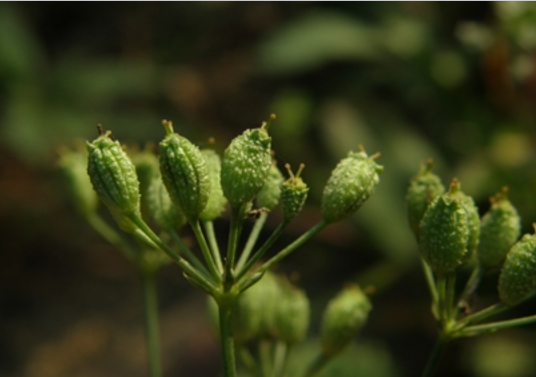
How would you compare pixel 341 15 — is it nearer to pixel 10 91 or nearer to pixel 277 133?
pixel 277 133

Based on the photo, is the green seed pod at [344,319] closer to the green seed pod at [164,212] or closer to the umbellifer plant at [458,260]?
the umbellifer plant at [458,260]

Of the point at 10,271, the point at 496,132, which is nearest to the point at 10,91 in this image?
the point at 10,271

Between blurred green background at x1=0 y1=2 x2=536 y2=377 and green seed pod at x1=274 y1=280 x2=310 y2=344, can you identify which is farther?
blurred green background at x1=0 y1=2 x2=536 y2=377

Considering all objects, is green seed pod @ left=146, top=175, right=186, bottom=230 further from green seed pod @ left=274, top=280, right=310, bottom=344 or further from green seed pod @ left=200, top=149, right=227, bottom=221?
green seed pod @ left=274, top=280, right=310, bottom=344

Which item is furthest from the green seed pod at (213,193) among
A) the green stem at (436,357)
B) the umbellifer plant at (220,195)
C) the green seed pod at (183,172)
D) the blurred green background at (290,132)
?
the blurred green background at (290,132)

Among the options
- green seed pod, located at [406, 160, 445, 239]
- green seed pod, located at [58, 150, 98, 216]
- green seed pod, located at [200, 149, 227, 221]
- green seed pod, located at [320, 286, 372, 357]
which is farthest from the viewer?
green seed pod, located at [58, 150, 98, 216]

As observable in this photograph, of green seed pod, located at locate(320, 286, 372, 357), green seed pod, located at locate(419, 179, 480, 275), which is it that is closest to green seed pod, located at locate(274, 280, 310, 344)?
green seed pod, located at locate(320, 286, 372, 357)
